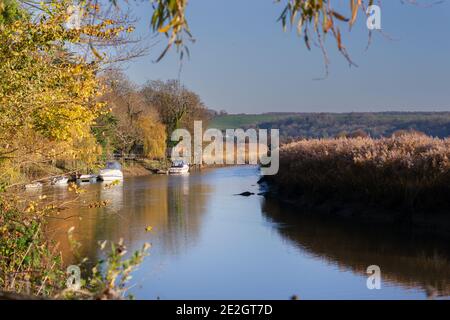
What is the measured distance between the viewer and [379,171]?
56.7ft

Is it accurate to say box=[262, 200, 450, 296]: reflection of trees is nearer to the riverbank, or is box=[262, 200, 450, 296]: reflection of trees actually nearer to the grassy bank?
the grassy bank

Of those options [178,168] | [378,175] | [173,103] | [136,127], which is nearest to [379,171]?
[378,175]

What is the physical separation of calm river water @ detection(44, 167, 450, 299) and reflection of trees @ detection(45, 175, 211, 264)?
0.03 m

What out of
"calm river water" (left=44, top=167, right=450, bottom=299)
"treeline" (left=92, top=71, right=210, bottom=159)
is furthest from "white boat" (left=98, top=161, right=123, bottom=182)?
"calm river water" (left=44, top=167, right=450, bottom=299)

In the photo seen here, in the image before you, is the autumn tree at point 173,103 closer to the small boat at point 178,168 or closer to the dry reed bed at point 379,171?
the small boat at point 178,168

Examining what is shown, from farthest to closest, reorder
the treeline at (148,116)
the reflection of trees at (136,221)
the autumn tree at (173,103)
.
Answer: the autumn tree at (173,103)
the treeline at (148,116)
the reflection of trees at (136,221)

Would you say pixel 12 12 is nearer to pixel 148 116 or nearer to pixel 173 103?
pixel 148 116

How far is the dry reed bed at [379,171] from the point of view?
15.3m

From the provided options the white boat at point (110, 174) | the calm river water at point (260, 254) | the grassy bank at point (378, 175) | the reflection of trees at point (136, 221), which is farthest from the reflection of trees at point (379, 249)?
the white boat at point (110, 174)

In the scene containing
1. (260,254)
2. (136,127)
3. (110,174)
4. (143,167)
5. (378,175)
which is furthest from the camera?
(136,127)

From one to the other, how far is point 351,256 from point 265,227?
14.7 ft

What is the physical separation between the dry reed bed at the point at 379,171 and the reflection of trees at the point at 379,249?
1.32 metres

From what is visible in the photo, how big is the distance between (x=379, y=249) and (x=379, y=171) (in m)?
4.71

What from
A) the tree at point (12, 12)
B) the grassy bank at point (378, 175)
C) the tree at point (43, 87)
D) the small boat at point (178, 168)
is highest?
the tree at point (12, 12)
